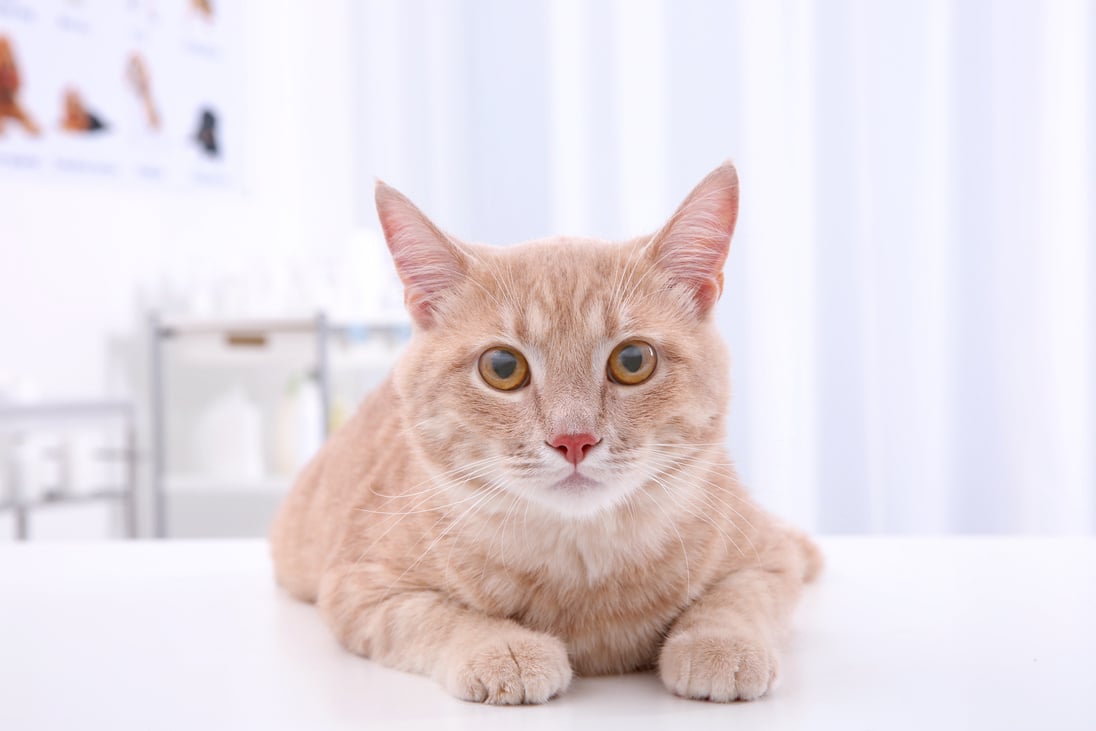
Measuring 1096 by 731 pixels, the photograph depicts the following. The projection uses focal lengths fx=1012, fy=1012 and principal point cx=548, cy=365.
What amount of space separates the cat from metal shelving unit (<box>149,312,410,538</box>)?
2446 millimetres

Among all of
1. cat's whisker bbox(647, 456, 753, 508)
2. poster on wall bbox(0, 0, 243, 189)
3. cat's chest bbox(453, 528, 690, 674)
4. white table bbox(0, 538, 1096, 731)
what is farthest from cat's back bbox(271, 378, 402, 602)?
poster on wall bbox(0, 0, 243, 189)

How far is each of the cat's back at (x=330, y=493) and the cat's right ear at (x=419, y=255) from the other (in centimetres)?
22

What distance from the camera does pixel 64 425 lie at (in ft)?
10.5

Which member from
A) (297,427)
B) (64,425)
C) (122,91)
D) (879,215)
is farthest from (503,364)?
(122,91)

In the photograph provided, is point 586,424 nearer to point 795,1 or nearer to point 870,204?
point 870,204

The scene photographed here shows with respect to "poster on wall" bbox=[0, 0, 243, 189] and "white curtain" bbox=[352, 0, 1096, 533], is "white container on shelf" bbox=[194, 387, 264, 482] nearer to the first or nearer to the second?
"poster on wall" bbox=[0, 0, 243, 189]

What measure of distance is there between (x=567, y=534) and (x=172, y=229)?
351 cm

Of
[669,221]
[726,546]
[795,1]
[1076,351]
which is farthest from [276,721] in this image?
[795,1]

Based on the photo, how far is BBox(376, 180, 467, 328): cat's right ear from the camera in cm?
108

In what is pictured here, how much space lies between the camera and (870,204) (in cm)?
308

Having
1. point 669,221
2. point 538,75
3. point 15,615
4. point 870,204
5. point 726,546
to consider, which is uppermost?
point 538,75

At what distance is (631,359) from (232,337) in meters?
2.99

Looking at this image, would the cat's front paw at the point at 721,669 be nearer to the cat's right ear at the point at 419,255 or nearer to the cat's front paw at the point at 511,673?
the cat's front paw at the point at 511,673

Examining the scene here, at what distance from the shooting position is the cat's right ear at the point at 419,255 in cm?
108
